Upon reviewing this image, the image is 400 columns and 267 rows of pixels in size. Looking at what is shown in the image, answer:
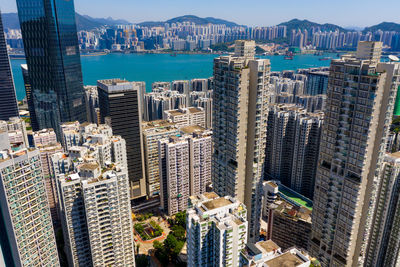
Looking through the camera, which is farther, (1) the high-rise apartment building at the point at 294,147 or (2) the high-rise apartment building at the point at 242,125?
(1) the high-rise apartment building at the point at 294,147

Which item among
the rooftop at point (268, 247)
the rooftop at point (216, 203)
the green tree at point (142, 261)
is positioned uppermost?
the rooftop at point (216, 203)

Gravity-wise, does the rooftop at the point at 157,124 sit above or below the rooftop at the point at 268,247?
above

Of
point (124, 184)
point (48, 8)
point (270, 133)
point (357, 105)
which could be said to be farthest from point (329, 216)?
point (48, 8)

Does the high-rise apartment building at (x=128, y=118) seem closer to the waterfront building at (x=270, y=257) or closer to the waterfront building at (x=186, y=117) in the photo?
the waterfront building at (x=186, y=117)

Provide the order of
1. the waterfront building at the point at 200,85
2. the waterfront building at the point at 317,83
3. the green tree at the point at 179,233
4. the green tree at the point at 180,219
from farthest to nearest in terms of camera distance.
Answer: the waterfront building at the point at 200,85 → the waterfront building at the point at 317,83 → the green tree at the point at 180,219 → the green tree at the point at 179,233

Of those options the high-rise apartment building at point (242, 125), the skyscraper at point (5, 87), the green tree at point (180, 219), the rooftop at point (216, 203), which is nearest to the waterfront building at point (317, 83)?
the green tree at point (180, 219)

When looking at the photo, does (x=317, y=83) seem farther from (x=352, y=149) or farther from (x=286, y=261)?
(x=286, y=261)

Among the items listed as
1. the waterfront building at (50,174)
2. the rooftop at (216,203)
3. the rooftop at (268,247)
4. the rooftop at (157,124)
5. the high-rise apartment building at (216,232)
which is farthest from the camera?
the rooftop at (157,124)
